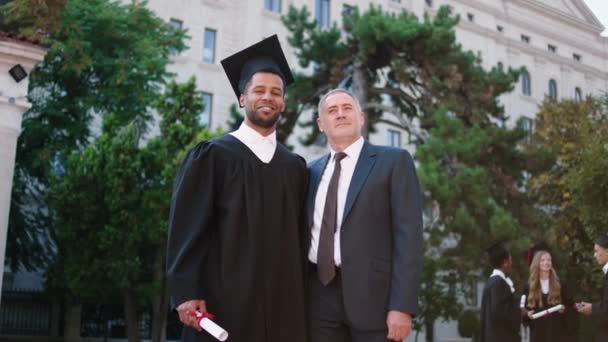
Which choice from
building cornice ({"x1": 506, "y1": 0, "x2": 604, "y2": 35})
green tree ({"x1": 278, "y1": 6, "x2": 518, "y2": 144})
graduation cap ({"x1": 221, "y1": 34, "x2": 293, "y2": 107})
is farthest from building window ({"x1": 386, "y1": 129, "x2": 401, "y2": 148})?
graduation cap ({"x1": 221, "y1": 34, "x2": 293, "y2": 107})

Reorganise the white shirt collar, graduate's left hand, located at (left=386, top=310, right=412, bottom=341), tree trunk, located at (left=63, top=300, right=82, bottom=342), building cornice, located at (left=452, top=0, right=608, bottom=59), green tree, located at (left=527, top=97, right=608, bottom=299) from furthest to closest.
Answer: building cornice, located at (left=452, top=0, right=608, bottom=59) < tree trunk, located at (left=63, top=300, right=82, bottom=342) < green tree, located at (left=527, top=97, right=608, bottom=299) < the white shirt collar < graduate's left hand, located at (left=386, top=310, right=412, bottom=341)

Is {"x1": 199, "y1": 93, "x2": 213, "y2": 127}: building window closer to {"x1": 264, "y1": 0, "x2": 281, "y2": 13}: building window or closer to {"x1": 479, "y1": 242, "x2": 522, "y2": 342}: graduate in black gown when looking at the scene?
{"x1": 264, "y1": 0, "x2": 281, "y2": 13}: building window

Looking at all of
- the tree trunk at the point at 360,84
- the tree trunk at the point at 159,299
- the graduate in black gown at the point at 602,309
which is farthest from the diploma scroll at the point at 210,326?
the tree trunk at the point at 360,84

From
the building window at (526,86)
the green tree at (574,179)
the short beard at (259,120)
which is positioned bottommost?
the short beard at (259,120)

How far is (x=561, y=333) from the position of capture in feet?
35.0

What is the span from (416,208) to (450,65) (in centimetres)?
1540

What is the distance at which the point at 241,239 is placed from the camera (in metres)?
4.15

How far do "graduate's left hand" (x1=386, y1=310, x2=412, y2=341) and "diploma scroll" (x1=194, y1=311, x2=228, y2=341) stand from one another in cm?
95

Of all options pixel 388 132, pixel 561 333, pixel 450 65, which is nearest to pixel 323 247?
pixel 561 333

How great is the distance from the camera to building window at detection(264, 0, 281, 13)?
1209 inches

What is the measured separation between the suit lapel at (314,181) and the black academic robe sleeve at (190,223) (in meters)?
0.63

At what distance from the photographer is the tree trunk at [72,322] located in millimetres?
22547

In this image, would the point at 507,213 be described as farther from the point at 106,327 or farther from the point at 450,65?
the point at 106,327

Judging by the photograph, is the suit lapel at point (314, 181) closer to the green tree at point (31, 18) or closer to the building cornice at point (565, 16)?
the green tree at point (31, 18)
